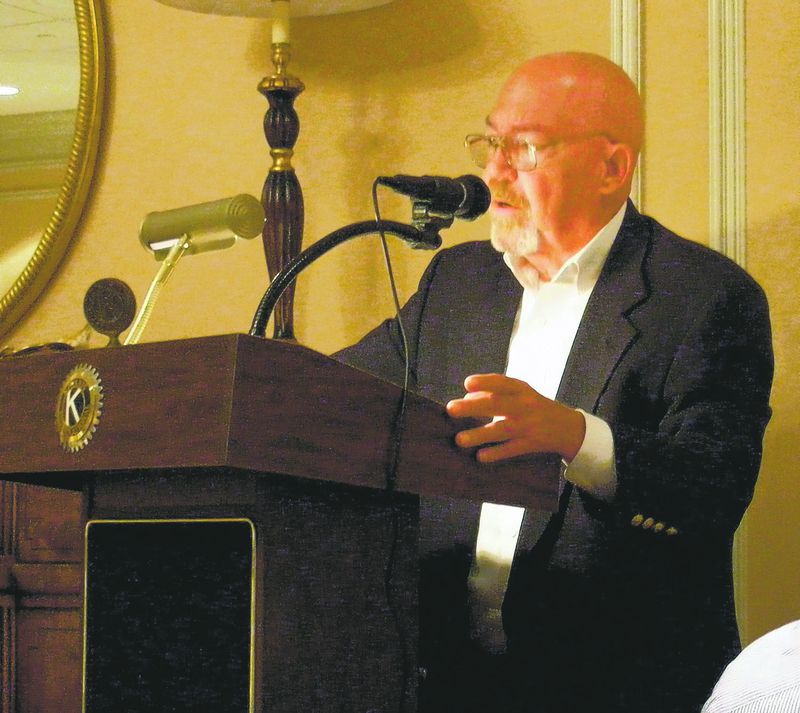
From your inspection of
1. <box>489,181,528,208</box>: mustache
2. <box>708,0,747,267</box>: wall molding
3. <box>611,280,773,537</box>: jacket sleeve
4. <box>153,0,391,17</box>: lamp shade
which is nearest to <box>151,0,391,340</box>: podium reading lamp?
<box>153,0,391,17</box>: lamp shade

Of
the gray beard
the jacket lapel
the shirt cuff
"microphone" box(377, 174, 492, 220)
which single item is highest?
the gray beard

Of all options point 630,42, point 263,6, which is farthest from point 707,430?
point 263,6

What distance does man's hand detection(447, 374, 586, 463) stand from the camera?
1.26 metres

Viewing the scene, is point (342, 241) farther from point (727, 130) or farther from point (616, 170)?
point (727, 130)

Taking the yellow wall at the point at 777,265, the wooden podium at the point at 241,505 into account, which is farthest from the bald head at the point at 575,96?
the wooden podium at the point at 241,505

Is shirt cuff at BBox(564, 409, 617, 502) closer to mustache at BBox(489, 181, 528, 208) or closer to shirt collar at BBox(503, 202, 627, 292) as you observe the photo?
shirt collar at BBox(503, 202, 627, 292)

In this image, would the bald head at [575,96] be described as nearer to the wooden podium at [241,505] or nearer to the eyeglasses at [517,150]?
the eyeglasses at [517,150]

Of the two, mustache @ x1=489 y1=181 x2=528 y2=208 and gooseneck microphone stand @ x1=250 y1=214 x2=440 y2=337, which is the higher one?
mustache @ x1=489 y1=181 x2=528 y2=208

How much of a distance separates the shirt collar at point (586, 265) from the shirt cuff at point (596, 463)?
52 centimetres

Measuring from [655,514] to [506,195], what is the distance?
0.70 m

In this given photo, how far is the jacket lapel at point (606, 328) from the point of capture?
184 centimetres

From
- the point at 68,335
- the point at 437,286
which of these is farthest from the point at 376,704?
the point at 68,335

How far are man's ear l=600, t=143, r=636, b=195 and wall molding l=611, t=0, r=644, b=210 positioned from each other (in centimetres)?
33

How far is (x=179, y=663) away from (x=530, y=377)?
2.88 ft
